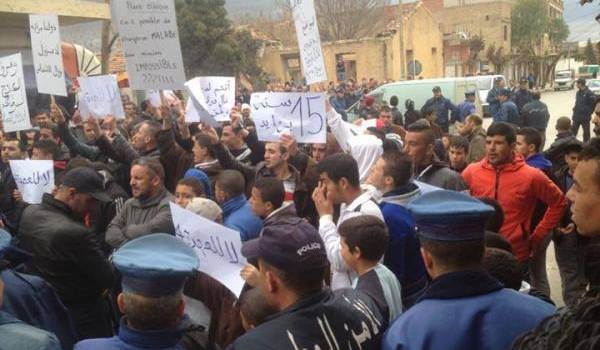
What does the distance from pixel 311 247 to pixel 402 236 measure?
1405 mm

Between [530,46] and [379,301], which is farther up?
[530,46]

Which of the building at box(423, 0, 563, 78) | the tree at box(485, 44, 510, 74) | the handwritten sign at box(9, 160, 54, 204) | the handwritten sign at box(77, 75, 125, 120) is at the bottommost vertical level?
the handwritten sign at box(9, 160, 54, 204)

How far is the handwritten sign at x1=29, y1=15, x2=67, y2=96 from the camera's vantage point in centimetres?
694

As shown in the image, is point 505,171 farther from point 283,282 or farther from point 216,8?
point 216,8

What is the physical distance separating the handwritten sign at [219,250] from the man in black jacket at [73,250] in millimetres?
797

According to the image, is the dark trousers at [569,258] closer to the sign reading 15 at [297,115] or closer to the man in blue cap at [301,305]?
the sign reading 15 at [297,115]

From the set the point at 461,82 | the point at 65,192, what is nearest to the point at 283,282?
the point at 65,192

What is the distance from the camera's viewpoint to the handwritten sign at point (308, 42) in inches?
232

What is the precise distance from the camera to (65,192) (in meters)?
4.08

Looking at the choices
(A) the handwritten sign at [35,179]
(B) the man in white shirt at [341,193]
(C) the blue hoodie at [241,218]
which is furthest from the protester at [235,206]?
(A) the handwritten sign at [35,179]

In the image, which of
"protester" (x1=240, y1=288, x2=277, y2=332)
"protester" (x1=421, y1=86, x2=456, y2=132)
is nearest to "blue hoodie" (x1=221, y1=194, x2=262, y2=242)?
"protester" (x1=240, y1=288, x2=277, y2=332)

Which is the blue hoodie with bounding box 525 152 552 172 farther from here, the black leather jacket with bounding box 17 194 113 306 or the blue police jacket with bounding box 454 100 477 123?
the blue police jacket with bounding box 454 100 477 123

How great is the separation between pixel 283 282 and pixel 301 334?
229 mm

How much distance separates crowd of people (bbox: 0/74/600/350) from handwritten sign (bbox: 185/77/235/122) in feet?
0.82
